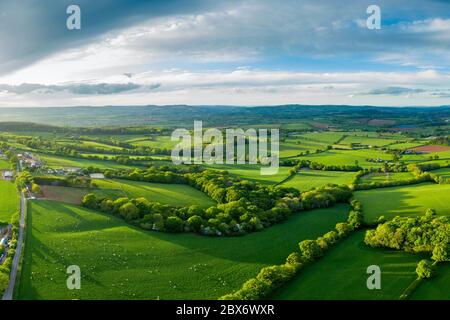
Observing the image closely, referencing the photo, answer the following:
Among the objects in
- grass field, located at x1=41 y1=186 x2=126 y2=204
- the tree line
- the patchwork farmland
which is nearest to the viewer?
the tree line

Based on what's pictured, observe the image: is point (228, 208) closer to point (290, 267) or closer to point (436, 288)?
point (290, 267)

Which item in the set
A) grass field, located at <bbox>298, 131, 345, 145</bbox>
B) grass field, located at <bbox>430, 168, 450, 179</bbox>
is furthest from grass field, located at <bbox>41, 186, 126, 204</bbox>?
grass field, located at <bbox>298, 131, 345, 145</bbox>

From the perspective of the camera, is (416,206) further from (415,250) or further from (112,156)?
(112,156)

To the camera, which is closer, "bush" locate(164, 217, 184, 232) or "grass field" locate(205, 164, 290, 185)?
"bush" locate(164, 217, 184, 232)

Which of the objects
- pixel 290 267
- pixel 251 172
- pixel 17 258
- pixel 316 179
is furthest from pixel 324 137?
pixel 17 258

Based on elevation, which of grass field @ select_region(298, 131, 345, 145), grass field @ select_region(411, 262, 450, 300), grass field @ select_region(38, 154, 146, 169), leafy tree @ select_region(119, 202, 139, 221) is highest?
grass field @ select_region(298, 131, 345, 145)

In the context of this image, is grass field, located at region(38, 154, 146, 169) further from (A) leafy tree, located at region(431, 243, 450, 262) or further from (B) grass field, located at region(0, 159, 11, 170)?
(A) leafy tree, located at region(431, 243, 450, 262)

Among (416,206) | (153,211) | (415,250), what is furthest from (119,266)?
(416,206)

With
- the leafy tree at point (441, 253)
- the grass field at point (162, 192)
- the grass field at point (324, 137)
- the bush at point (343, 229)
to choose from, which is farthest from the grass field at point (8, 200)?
the grass field at point (324, 137)
